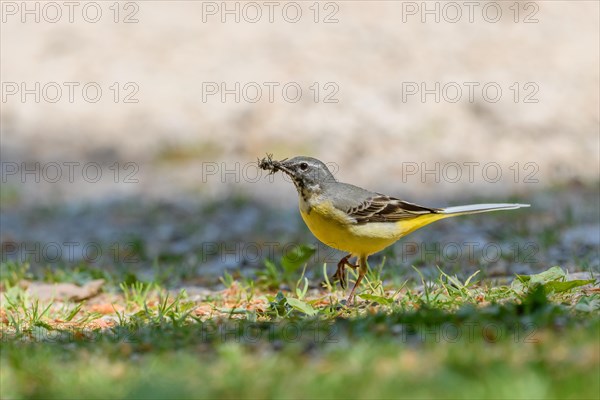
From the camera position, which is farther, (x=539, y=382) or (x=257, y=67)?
(x=257, y=67)

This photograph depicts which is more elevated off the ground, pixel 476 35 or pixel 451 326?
pixel 476 35

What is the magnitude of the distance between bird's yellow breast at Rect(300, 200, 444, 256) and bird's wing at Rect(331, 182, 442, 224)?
40 millimetres

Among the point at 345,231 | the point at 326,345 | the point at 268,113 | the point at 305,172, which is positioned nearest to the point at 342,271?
the point at 345,231

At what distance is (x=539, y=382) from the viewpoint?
3926 millimetres

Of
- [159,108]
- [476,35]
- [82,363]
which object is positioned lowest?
[82,363]

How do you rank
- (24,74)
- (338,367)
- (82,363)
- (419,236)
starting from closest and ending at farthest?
(338,367)
(82,363)
(419,236)
(24,74)

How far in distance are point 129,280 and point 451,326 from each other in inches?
133

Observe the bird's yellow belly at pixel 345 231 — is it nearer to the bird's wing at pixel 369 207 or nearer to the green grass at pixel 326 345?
the bird's wing at pixel 369 207

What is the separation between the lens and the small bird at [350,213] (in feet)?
21.4

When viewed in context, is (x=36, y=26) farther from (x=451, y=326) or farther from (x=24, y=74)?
(x=451, y=326)

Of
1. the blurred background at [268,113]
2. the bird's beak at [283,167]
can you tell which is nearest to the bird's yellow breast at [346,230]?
the bird's beak at [283,167]

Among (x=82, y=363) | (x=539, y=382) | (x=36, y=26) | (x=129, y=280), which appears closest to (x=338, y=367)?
(x=539, y=382)

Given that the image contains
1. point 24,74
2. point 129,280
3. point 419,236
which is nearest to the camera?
point 129,280

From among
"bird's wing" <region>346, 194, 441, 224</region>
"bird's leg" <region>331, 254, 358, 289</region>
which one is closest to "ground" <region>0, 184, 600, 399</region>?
"bird's leg" <region>331, 254, 358, 289</region>
